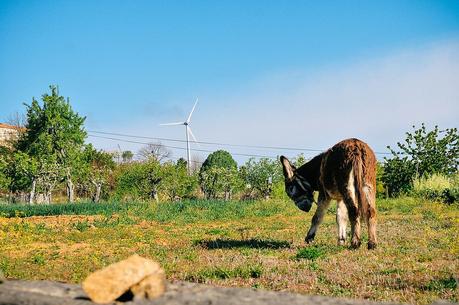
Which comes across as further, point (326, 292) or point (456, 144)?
point (456, 144)

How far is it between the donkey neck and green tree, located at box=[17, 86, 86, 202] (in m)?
45.3

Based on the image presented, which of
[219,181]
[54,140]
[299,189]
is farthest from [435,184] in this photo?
[54,140]

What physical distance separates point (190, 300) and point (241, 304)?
1.52ft

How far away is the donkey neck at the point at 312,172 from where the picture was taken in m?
13.4

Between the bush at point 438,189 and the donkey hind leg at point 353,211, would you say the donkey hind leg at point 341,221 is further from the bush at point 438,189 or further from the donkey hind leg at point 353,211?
the bush at point 438,189

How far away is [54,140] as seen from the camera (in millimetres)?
57094

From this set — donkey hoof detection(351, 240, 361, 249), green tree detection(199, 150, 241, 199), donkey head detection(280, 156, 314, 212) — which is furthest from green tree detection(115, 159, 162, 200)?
donkey hoof detection(351, 240, 361, 249)

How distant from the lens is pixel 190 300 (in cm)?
376

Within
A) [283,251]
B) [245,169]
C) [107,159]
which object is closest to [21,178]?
[107,159]

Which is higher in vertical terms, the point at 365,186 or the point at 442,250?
the point at 365,186

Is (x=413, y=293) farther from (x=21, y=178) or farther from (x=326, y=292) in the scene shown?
(x=21, y=178)

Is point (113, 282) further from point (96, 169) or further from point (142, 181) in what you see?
point (96, 169)

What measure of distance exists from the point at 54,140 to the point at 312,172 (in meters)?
50.8

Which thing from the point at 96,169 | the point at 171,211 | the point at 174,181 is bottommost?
the point at 171,211
